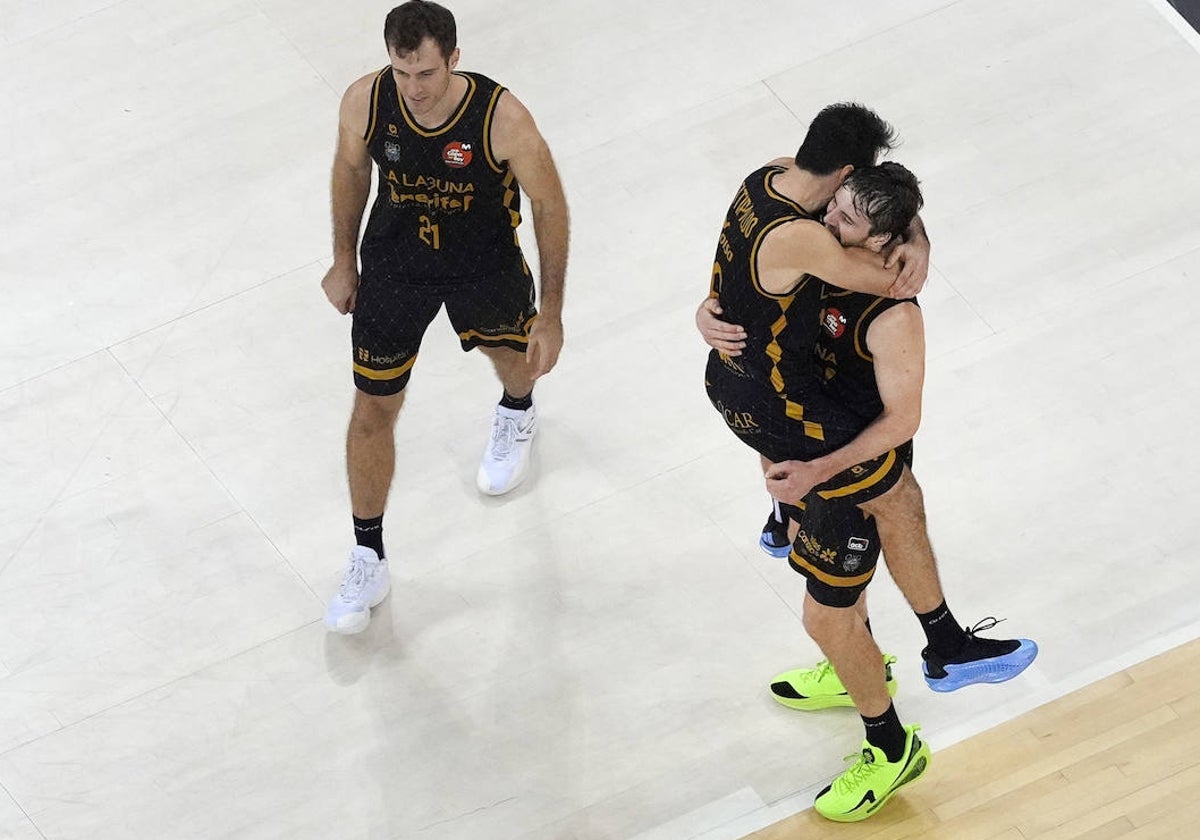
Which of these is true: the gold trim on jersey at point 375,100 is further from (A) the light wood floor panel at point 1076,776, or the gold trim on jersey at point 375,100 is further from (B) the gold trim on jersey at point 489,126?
(A) the light wood floor panel at point 1076,776

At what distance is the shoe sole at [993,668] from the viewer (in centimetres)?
444

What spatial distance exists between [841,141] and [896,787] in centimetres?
157

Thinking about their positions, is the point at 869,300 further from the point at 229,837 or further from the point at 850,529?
the point at 229,837

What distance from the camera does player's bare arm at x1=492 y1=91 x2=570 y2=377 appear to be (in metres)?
4.42

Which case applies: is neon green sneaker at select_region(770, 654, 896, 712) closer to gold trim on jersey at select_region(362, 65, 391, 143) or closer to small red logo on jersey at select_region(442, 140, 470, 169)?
small red logo on jersey at select_region(442, 140, 470, 169)

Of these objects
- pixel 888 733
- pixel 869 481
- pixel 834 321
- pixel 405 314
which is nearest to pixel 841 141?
pixel 834 321

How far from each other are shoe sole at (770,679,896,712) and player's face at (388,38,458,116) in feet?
5.46

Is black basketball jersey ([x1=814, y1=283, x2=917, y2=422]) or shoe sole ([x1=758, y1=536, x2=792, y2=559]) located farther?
shoe sole ([x1=758, y1=536, x2=792, y2=559])

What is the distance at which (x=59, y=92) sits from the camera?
639 cm

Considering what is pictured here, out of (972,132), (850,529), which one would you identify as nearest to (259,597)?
(850,529)

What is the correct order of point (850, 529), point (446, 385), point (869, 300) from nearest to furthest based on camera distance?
point (869, 300), point (850, 529), point (446, 385)

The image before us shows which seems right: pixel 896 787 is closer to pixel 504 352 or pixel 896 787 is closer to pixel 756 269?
pixel 756 269

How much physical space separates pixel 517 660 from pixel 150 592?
1012 mm

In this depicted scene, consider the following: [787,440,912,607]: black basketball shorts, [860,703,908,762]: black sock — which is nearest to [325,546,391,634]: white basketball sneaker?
[787,440,912,607]: black basketball shorts
